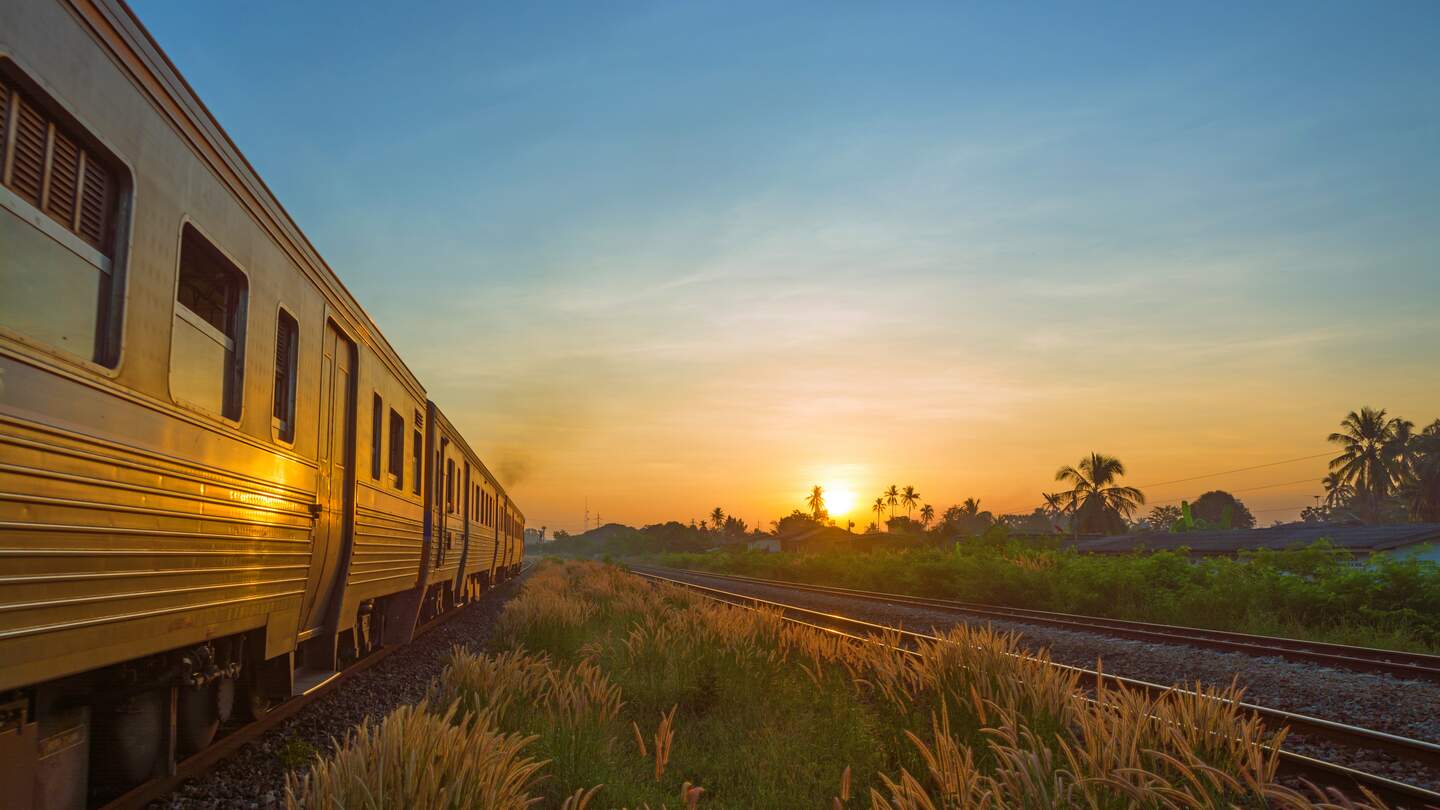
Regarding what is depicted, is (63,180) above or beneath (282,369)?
above

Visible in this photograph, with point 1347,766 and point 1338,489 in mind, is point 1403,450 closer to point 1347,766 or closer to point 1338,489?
point 1338,489

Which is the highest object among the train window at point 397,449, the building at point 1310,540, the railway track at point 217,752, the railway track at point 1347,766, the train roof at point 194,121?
the train roof at point 194,121

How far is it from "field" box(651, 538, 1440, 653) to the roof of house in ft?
15.3

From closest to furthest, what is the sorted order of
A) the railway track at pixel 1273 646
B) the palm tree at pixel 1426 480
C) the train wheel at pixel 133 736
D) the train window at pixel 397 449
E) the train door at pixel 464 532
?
1. the train wheel at pixel 133 736
2. the railway track at pixel 1273 646
3. the train window at pixel 397 449
4. the train door at pixel 464 532
5. the palm tree at pixel 1426 480

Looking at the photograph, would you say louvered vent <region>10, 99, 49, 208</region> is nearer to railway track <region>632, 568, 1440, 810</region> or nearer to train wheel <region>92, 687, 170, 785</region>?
train wheel <region>92, 687, 170, 785</region>

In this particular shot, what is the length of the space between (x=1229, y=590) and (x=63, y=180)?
18457 mm

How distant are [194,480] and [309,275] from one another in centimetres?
282

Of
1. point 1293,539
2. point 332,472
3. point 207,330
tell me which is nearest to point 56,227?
point 207,330

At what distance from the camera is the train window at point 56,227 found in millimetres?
3070

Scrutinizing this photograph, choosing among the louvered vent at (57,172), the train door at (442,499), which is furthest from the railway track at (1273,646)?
the louvered vent at (57,172)

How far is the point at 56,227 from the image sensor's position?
3326 millimetres

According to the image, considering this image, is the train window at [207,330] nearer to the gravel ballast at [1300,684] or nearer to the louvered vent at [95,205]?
the louvered vent at [95,205]

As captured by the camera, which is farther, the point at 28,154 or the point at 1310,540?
the point at 1310,540

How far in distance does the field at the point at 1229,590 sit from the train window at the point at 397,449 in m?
13.8
